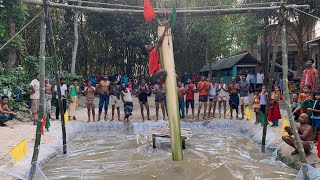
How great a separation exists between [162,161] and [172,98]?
1.81 metres

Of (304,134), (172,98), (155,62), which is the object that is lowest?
(304,134)

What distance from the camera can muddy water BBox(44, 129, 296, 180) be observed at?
6375 mm

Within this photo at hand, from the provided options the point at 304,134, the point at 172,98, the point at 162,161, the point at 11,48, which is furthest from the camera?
the point at 11,48

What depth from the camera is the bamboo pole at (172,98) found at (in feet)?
19.9

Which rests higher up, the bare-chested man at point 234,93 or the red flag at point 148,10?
the red flag at point 148,10

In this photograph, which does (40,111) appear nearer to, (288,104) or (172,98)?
(172,98)

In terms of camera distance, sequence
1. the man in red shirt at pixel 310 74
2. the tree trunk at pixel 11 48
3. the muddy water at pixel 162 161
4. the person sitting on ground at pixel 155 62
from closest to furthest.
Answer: the person sitting on ground at pixel 155 62 < the muddy water at pixel 162 161 < the man in red shirt at pixel 310 74 < the tree trunk at pixel 11 48

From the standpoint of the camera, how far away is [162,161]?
23.9 feet

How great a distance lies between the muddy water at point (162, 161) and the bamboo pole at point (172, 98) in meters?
0.55

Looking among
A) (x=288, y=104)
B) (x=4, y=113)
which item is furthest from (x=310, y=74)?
(x=4, y=113)

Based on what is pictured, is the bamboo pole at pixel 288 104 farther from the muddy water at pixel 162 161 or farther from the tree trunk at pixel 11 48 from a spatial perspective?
the tree trunk at pixel 11 48

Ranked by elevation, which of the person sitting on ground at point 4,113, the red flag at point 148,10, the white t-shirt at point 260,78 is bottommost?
the person sitting on ground at point 4,113

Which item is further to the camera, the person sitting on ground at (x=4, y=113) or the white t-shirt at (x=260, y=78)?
the white t-shirt at (x=260, y=78)

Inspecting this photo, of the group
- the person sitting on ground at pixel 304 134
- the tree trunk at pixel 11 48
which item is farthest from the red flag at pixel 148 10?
the tree trunk at pixel 11 48
